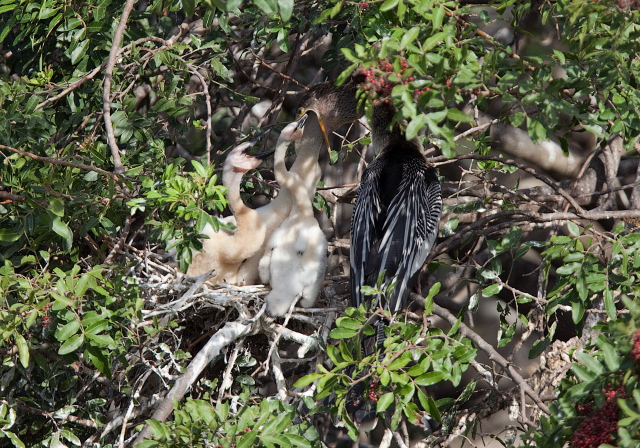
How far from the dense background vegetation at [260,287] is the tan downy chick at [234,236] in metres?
0.17

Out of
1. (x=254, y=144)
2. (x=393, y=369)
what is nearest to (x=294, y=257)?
(x=254, y=144)

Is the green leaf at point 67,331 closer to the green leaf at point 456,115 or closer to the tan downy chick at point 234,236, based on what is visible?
A: the tan downy chick at point 234,236

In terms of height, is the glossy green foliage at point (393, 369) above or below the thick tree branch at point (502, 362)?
above

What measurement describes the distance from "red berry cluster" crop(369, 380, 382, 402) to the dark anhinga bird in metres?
0.57

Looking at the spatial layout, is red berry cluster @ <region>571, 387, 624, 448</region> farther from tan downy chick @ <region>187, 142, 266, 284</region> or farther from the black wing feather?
tan downy chick @ <region>187, 142, 266, 284</region>

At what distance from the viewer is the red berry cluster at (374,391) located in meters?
2.00

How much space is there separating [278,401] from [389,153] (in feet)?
5.11

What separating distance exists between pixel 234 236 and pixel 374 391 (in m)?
1.23

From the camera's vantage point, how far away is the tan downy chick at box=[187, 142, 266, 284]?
2.99 metres

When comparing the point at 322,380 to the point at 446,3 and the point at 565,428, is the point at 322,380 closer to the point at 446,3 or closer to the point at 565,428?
the point at 565,428

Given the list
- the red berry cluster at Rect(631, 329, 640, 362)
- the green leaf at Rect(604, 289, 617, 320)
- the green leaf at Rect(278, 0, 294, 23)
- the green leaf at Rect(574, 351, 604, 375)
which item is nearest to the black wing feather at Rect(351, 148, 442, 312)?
Result: the green leaf at Rect(604, 289, 617, 320)

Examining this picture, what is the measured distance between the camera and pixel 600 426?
155 cm

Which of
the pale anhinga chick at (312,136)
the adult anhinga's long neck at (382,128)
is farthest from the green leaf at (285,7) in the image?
the adult anhinga's long neck at (382,128)

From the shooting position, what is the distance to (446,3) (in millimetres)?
1996
